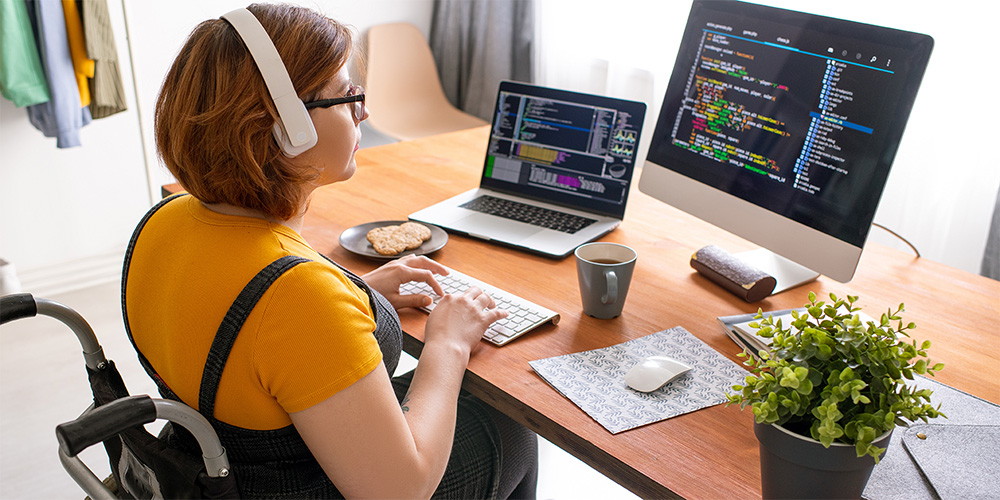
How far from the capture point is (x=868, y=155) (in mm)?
1178

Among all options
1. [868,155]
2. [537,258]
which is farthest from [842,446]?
[537,258]

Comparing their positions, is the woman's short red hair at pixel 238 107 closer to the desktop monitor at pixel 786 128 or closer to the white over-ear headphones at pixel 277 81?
the white over-ear headphones at pixel 277 81

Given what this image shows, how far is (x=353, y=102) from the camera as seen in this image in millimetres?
1006

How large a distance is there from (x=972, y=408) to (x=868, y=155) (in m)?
0.40

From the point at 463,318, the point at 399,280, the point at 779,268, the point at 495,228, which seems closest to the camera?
the point at 463,318

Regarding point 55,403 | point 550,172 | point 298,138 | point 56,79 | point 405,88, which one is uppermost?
point 298,138

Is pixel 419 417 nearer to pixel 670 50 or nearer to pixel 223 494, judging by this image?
pixel 223 494

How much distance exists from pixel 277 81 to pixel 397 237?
0.56m

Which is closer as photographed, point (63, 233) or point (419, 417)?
point (419, 417)

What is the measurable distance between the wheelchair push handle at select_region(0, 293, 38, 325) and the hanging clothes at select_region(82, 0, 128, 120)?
178cm

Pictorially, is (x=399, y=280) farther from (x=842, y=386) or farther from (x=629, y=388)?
(x=842, y=386)

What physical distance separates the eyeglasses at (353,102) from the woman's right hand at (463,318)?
0.98ft

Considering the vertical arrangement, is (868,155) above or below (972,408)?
above

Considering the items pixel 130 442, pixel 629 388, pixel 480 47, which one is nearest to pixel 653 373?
pixel 629 388
